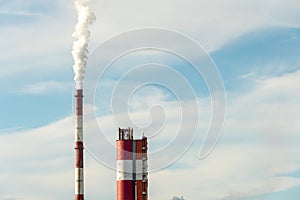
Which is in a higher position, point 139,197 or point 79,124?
point 79,124

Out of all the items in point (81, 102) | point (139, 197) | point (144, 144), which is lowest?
point (139, 197)

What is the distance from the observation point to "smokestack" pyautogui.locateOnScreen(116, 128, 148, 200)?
282 ft

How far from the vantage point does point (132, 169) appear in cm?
8631

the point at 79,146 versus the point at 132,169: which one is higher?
the point at 79,146

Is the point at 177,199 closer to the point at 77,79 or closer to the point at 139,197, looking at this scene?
the point at 139,197

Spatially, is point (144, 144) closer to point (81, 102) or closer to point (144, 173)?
point (144, 173)

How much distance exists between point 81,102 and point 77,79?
3.54 metres

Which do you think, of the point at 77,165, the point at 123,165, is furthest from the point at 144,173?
the point at 77,165

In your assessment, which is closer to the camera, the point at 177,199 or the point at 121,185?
the point at 121,185

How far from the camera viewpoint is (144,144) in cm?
8825

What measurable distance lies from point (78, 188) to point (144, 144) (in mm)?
11779

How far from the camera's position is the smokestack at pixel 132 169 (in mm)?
85812

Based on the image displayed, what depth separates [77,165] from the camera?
285ft

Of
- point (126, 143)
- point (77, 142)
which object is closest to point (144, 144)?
point (126, 143)
